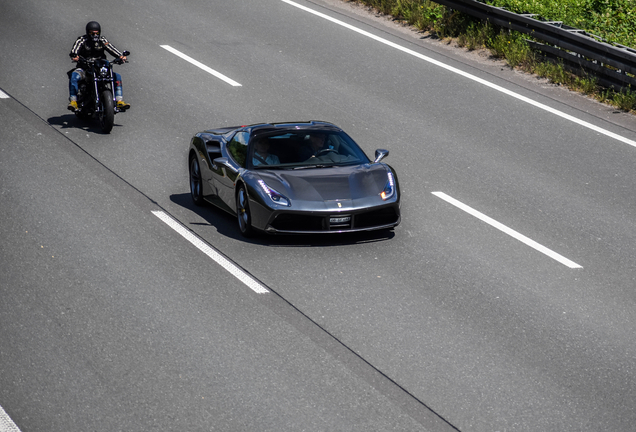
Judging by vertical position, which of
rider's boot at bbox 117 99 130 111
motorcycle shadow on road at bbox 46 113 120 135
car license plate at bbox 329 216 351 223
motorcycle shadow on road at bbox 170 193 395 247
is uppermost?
car license plate at bbox 329 216 351 223

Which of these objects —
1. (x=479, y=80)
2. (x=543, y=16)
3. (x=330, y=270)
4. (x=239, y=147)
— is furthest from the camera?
(x=543, y=16)

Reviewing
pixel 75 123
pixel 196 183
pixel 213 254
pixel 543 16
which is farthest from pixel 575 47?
pixel 213 254

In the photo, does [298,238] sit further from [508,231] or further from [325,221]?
[508,231]

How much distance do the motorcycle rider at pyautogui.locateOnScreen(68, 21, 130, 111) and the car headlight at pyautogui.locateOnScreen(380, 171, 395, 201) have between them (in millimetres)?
5814

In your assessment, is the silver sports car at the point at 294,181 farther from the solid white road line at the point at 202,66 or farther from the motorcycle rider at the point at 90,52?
the solid white road line at the point at 202,66

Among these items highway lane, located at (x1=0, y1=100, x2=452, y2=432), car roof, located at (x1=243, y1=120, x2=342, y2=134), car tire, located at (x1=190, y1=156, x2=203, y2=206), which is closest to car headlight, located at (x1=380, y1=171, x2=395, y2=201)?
car roof, located at (x1=243, y1=120, x2=342, y2=134)

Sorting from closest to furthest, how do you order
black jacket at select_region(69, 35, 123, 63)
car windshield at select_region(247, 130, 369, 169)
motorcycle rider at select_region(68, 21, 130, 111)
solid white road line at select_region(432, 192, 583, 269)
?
solid white road line at select_region(432, 192, 583, 269) < car windshield at select_region(247, 130, 369, 169) < motorcycle rider at select_region(68, 21, 130, 111) < black jacket at select_region(69, 35, 123, 63)

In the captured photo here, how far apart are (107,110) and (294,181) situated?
5.33 metres

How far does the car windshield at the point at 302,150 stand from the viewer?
10766 millimetres

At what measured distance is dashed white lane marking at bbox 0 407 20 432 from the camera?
6.43 m

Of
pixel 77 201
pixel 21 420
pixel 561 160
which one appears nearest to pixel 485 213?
pixel 561 160

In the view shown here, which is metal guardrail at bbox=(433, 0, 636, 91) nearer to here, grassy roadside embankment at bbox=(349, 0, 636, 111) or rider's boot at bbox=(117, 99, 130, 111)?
grassy roadside embankment at bbox=(349, 0, 636, 111)

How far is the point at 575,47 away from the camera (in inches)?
651

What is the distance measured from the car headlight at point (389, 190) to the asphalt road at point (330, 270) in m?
0.56
